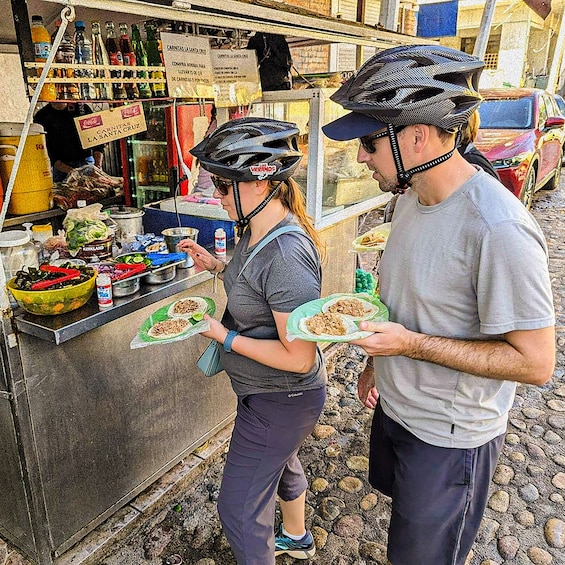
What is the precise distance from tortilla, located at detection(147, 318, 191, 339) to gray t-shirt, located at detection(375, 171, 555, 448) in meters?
0.87

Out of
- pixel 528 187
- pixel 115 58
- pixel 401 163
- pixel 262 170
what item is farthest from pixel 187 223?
pixel 528 187

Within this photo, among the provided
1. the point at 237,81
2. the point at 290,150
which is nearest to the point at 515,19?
the point at 237,81

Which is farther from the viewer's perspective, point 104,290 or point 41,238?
point 41,238

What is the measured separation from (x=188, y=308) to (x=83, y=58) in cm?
175

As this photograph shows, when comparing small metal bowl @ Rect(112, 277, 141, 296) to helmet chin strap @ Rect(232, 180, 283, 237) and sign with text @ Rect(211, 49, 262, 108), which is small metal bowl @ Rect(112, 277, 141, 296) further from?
sign with text @ Rect(211, 49, 262, 108)

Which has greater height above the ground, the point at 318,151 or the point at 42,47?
the point at 42,47

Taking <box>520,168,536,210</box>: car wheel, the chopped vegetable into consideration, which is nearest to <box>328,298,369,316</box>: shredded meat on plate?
the chopped vegetable

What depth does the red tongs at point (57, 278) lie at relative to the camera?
2.31m

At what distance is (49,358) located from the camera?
2.43 metres

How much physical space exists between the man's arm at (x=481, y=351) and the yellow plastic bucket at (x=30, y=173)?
105 inches

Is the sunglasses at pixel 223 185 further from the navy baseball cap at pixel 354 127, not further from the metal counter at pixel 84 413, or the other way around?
the metal counter at pixel 84 413

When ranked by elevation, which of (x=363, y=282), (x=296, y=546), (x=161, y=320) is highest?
(x=161, y=320)

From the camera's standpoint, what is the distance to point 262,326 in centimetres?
210

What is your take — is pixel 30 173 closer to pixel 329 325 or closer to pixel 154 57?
pixel 154 57
